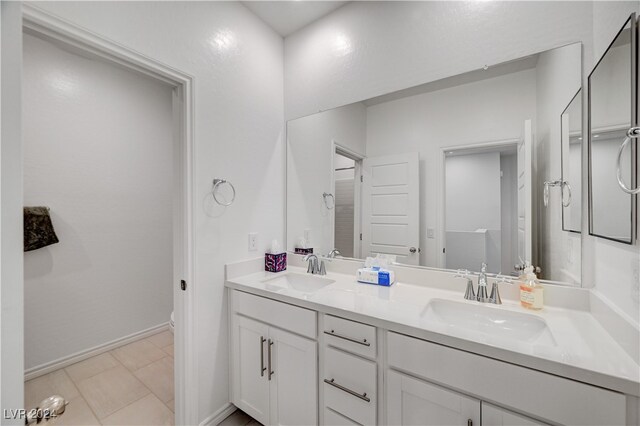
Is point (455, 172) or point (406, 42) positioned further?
point (406, 42)

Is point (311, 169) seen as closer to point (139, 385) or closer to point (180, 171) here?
point (180, 171)

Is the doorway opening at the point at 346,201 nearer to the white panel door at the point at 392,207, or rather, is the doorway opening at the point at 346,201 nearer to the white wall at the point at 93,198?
the white panel door at the point at 392,207

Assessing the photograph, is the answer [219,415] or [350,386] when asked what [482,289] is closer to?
[350,386]

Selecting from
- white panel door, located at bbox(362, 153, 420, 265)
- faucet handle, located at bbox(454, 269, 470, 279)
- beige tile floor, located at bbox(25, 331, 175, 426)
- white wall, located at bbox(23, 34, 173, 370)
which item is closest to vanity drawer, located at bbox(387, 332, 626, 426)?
faucet handle, located at bbox(454, 269, 470, 279)

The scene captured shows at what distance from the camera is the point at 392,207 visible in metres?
1.68

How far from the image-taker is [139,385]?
1978mm

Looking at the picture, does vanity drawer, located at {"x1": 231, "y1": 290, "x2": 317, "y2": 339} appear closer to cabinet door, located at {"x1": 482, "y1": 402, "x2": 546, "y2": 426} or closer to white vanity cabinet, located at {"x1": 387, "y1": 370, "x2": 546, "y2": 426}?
white vanity cabinet, located at {"x1": 387, "y1": 370, "x2": 546, "y2": 426}

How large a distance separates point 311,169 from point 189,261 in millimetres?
1081

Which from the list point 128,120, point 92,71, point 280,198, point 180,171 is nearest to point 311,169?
point 280,198

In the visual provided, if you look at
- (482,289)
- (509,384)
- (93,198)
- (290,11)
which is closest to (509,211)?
(482,289)

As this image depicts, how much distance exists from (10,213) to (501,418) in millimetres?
1382

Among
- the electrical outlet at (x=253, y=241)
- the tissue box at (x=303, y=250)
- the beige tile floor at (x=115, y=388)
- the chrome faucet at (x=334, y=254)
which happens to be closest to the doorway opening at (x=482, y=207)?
the chrome faucet at (x=334, y=254)

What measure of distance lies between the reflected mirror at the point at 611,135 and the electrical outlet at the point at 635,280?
7 cm

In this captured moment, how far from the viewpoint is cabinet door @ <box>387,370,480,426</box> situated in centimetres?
91
